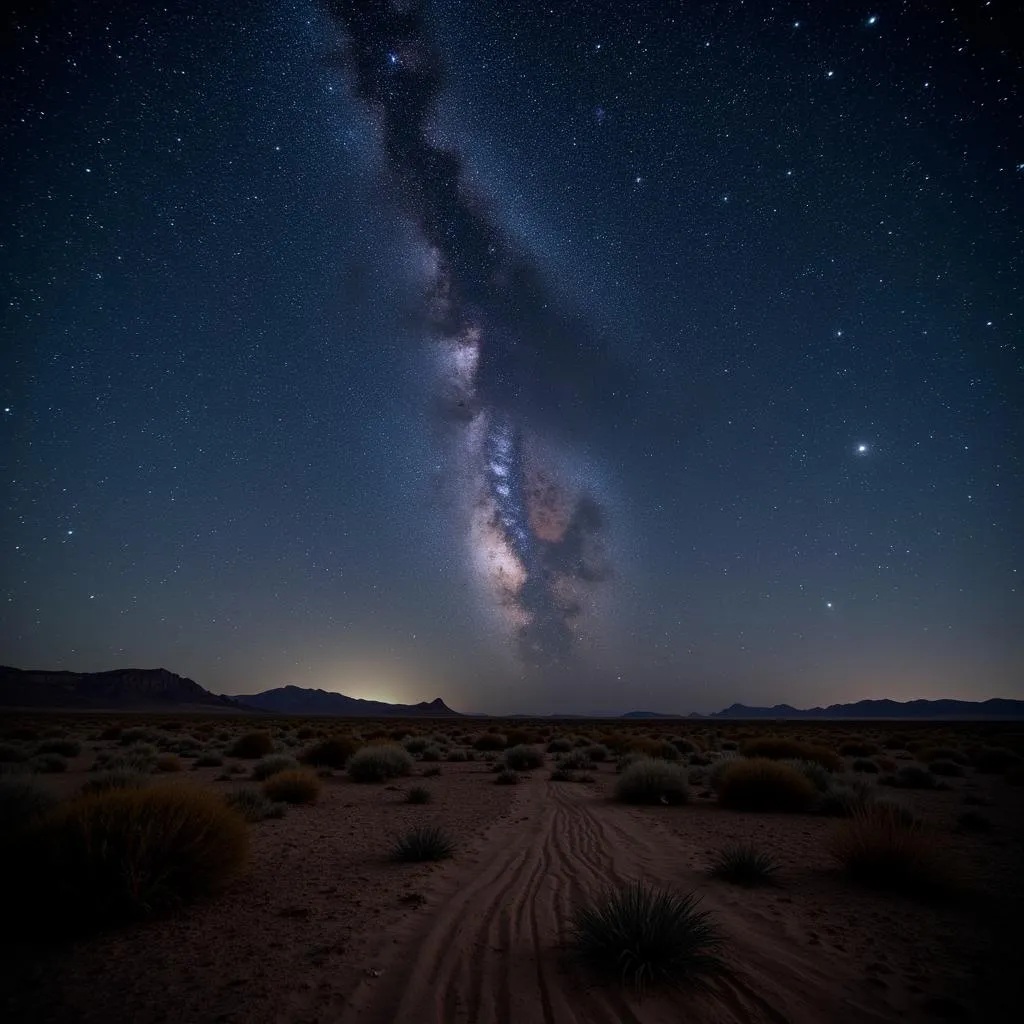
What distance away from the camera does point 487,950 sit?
462cm

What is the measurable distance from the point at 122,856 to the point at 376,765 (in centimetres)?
1216

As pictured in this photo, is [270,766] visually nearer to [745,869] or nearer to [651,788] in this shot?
[651,788]

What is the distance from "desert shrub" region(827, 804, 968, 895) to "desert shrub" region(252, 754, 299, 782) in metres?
13.7

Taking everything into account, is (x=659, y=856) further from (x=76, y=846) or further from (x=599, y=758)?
(x=599, y=758)

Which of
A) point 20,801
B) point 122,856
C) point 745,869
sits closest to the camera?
point 122,856

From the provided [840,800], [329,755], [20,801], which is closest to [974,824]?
[840,800]

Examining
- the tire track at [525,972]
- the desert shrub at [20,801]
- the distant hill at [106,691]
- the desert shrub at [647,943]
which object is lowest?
the distant hill at [106,691]

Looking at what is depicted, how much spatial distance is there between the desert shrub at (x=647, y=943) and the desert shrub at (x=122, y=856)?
395cm

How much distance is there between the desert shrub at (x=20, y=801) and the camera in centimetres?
718

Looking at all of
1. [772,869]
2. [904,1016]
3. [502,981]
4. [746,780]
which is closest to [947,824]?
[746,780]

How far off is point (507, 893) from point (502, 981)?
7.39 feet

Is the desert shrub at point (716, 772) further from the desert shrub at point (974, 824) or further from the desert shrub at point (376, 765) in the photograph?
the desert shrub at point (376, 765)

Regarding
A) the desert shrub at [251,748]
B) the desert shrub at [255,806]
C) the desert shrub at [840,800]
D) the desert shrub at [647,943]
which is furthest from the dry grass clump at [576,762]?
the desert shrub at [647,943]

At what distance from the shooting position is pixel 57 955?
430 centimetres
